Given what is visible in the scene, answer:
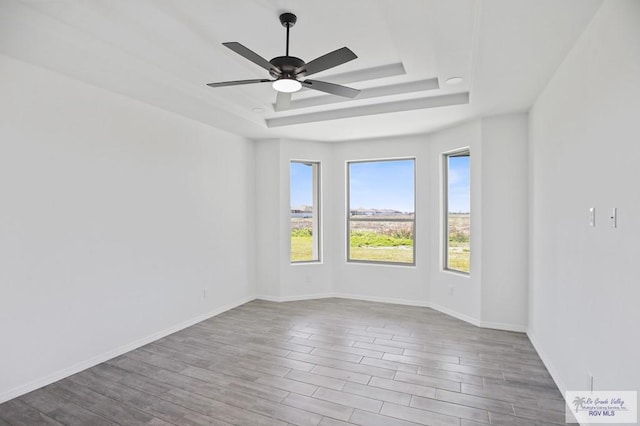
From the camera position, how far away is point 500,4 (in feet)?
6.28

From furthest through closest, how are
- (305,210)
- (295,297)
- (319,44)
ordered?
(305,210), (295,297), (319,44)

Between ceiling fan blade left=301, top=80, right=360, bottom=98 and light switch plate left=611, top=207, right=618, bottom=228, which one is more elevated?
ceiling fan blade left=301, top=80, right=360, bottom=98

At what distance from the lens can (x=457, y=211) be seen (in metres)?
4.74

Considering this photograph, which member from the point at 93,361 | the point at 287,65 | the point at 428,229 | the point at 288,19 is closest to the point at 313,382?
the point at 93,361

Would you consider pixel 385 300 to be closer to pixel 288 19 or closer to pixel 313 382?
pixel 313 382

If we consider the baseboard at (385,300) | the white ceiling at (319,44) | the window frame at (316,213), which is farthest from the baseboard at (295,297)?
the white ceiling at (319,44)

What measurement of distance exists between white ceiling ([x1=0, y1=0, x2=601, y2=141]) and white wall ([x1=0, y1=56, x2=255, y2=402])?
33 centimetres

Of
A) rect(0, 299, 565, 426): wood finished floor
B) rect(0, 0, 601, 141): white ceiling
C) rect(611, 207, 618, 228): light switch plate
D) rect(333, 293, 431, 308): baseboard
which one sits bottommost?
rect(0, 299, 565, 426): wood finished floor

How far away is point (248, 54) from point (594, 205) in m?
2.38

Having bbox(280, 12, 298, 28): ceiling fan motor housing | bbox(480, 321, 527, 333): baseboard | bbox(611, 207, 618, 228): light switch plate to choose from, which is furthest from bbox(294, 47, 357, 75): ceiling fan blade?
bbox(480, 321, 527, 333): baseboard

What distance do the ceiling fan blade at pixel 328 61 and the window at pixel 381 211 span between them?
3338 millimetres

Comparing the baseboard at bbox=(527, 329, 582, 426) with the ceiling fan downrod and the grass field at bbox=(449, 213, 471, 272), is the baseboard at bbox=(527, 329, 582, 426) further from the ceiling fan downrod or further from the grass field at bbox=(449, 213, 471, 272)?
the ceiling fan downrod

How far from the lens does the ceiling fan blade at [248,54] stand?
2039 millimetres

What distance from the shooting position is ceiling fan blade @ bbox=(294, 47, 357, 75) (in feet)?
6.98
